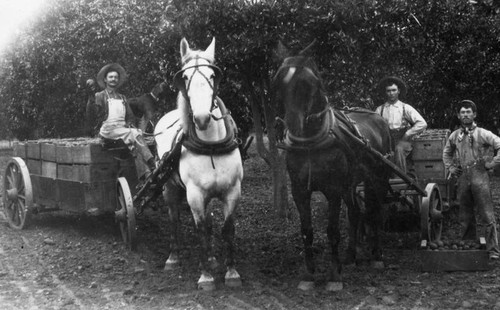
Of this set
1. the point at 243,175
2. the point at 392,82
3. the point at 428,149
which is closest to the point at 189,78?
the point at 243,175

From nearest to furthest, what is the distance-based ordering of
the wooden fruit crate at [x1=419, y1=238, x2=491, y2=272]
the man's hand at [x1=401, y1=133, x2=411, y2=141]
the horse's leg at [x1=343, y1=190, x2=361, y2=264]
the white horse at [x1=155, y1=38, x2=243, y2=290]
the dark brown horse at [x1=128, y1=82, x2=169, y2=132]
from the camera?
1. the white horse at [x1=155, y1=38, x2=243, y2=290]
2. the wooden fruit crate at [x1=419, y1=238, x2=491, y2=272]
3. the horse's leg at [x1=343, y1=190, x2=361, y2=264]
4. the man's hand at [x1=401, y1=133, x2=411, y2=141]
5. the dark brown horse at [x1=128, y1=82, x2=169, y2=132]

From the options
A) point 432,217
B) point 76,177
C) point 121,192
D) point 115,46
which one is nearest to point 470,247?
point 432,217

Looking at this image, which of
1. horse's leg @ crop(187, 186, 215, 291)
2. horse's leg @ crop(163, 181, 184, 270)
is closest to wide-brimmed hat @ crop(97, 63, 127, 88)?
horse's leg @ crop(163, 181, 184, 270)

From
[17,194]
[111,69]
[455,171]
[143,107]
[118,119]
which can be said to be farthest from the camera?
[17,194]

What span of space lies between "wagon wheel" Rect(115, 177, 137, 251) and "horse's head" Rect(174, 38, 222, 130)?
183 cm

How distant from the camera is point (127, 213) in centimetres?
721

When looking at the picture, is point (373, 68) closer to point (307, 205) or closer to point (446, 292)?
point (307, 205)

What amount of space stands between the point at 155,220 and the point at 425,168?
432cm

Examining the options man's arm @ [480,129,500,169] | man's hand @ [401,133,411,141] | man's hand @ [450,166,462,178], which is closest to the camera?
man's arm @ [480,129,500,169]

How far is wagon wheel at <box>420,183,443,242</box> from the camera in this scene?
6.89 m

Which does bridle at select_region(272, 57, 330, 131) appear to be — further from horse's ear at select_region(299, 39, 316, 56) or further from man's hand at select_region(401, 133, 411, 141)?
man's hand at select_region(401, 133, 411, 141)

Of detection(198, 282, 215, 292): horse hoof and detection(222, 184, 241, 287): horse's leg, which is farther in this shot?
detection(222, 184, 241, 287): horse's leg

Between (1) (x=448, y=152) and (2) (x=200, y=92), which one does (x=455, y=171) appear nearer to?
(1) (x=448, y=152)

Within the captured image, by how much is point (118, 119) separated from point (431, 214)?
4115 mm
